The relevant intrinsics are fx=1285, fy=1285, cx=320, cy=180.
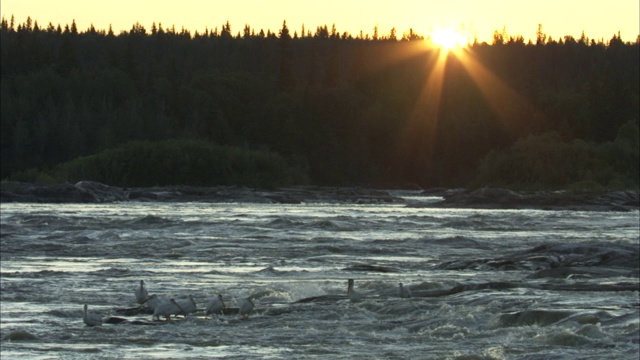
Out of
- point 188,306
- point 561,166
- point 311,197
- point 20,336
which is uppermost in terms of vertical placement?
point 561,166

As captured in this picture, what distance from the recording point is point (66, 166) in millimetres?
79062

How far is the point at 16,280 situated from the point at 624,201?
1641 inches

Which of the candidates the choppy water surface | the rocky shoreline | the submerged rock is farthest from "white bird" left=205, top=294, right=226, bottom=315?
the rocky shoreline

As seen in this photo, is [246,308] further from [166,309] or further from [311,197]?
[311,197]

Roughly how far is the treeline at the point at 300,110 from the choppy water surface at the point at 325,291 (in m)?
55.6

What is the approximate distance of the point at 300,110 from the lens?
11244 centimetres

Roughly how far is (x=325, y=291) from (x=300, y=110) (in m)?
94.2

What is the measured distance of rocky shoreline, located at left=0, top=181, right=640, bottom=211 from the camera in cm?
5641

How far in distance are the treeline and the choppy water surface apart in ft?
182

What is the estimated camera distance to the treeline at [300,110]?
101 metres

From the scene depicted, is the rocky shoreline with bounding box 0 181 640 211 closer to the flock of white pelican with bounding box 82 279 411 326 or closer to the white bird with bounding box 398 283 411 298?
the white bird with bounding box 398 283 411 298

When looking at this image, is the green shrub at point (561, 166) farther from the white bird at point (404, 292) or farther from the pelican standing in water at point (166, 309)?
the pelican standing in water at point (166, 309)

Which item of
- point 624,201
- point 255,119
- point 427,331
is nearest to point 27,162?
point 255,119

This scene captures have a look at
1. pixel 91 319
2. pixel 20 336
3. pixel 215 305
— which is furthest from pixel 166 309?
pixel 20 336
